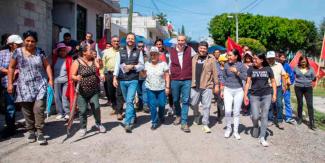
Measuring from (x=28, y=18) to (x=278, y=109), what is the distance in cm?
732

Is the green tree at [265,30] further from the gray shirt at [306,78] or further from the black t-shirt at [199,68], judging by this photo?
the black t-shirt at [199,68]

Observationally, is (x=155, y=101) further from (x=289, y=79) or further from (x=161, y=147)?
(x=289, y=79)

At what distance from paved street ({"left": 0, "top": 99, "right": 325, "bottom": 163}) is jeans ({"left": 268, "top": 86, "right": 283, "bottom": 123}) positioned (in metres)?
0.80

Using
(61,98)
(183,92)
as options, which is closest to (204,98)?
(183,92)

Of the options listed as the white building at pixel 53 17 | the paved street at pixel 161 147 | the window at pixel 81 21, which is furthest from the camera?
the window at pixel 81 21

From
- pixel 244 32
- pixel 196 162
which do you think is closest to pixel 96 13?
pixel 196 162

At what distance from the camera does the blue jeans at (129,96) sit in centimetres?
633

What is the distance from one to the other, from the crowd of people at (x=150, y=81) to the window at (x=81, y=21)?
21.3 ft

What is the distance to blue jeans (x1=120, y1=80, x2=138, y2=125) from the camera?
20.8 ft

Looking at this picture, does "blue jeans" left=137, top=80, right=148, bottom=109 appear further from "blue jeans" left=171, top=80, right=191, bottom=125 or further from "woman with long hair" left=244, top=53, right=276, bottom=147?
"woman with long hair" left=244, top=53, right=276, bottom=147

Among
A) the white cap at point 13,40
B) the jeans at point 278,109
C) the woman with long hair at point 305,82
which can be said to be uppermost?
the white cap at point 13,40

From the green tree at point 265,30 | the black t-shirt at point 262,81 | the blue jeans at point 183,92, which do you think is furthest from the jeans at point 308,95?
the green tree at point 265,30

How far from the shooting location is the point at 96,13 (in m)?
16.3

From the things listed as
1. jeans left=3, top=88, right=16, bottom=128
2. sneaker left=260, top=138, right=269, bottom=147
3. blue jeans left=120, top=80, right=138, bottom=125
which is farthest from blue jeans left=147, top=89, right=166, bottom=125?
jeans left=3, top=88, right=16, bottom=128
